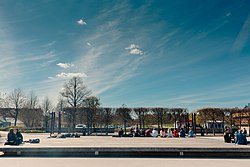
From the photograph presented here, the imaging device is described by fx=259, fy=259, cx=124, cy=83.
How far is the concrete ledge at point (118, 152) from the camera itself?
12.4 meters

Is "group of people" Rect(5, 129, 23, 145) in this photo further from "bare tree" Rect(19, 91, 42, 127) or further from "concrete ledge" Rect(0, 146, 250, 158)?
"bare tree" Rect(19, 91, 42, 127)

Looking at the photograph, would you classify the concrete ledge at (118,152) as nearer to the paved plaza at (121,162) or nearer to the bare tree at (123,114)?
the paved plaza at (121,162)

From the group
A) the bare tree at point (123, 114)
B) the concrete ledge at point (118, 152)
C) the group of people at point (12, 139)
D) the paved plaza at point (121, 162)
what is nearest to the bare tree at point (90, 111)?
the bare tree at point (123, 114)

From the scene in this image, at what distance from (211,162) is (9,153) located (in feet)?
31.0

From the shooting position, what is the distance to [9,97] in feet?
165

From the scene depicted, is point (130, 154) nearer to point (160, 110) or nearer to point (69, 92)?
point (160, 110)

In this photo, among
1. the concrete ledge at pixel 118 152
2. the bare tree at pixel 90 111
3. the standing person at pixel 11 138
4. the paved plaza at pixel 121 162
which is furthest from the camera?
the bare tree at pixel 90 111

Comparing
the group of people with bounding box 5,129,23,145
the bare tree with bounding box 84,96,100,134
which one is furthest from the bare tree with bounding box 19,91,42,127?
the group of people with bounding box 5,129,23,145

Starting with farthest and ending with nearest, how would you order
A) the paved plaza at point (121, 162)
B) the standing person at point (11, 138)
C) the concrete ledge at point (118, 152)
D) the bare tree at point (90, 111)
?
1. the bare tree at point (90, 111)
2. the standing person at point (11, 138)
3. the concrete ledge at point (118, 152)
4. the paved plaza at point (121, 162)

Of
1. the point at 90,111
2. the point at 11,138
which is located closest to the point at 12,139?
the point at 11,138

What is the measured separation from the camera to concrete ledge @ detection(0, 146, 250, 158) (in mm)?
12352

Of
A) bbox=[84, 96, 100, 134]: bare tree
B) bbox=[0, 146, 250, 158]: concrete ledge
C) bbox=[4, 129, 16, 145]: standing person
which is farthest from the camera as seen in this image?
bbox=[84, 96, 100, 134]: bare tree

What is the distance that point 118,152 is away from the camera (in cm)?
1258

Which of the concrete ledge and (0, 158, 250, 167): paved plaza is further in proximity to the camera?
the concrete ledge
